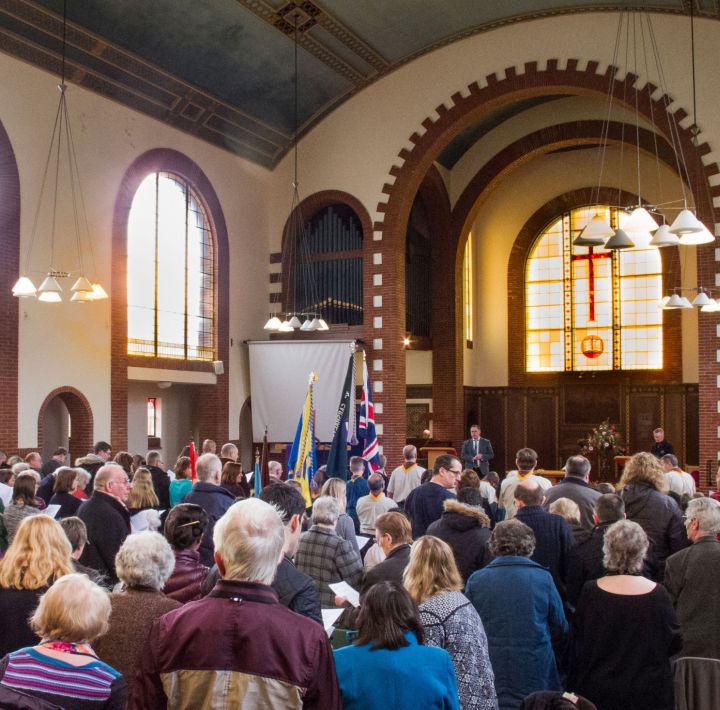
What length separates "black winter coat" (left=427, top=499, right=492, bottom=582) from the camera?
525 cm

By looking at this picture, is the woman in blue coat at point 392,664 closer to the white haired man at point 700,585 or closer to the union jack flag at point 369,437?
the white haired man at point 700,585

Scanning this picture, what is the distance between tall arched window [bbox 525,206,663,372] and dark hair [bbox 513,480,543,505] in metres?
16.0

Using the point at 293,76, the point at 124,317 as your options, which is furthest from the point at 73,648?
the point at 293,76

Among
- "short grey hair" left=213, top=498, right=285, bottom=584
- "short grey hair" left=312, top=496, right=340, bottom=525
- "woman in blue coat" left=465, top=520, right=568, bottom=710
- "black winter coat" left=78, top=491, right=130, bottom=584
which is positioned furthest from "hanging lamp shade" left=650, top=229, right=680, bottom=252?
"short grey hair" left=213, top=498, right=285, bottom=584

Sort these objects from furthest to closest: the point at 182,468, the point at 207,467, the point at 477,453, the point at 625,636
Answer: the point at 477,453 → the point at 182,468 → the point at 207,467 → the point at 625,636

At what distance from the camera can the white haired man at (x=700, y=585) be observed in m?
4.59

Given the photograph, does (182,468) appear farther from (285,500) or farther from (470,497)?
(285,500)

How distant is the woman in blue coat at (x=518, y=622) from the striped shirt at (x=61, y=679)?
1.96 meters

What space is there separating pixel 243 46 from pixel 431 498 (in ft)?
33.3

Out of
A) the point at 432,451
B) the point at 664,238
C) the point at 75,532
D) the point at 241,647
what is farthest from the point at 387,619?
the point at 432,451

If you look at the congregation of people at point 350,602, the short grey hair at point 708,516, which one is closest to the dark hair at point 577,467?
the congregation of people at point 350,602

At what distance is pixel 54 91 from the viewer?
506 inches

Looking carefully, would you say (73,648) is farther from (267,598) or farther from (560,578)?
(560,578)

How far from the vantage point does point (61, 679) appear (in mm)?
2701
